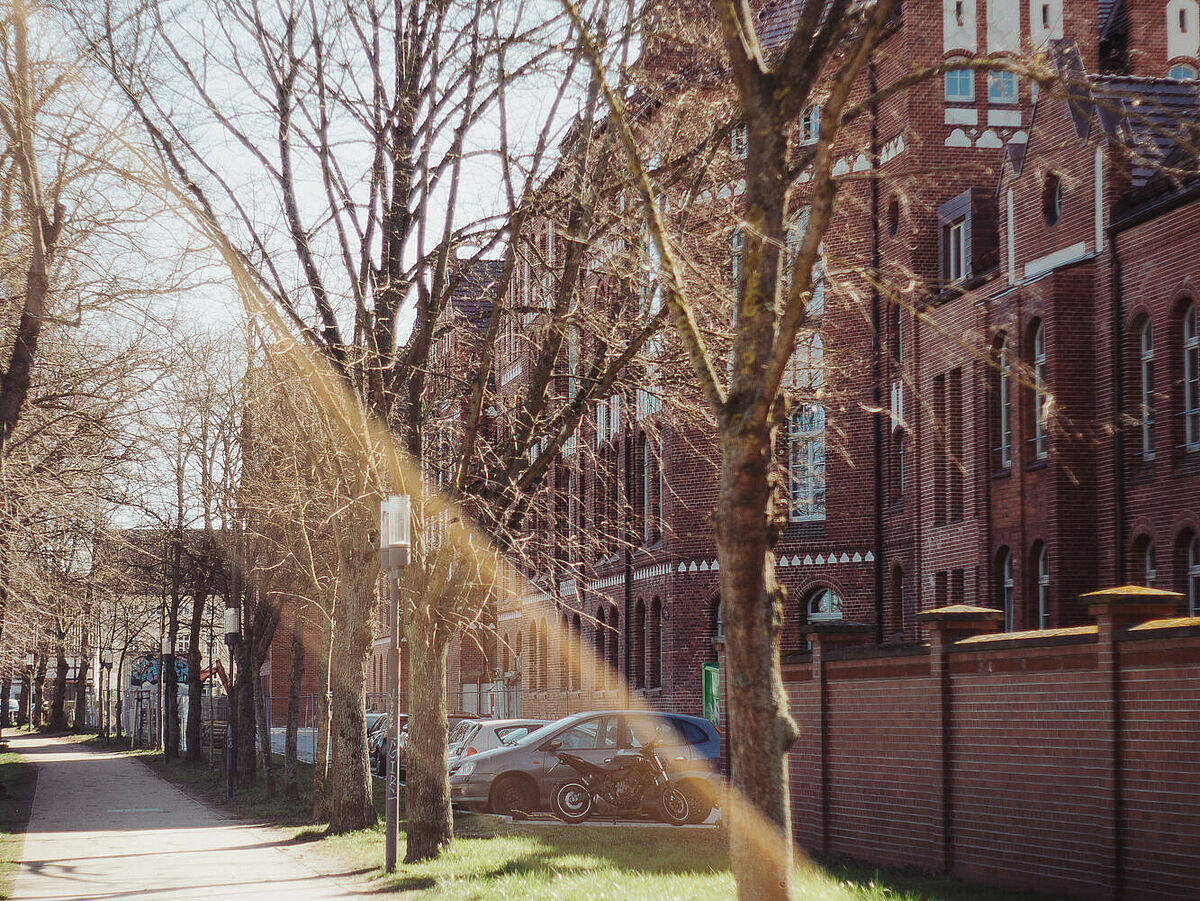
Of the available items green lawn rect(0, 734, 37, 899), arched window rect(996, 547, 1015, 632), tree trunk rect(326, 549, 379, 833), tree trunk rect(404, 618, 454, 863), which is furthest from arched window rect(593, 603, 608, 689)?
tree trunk rect(404, 618, 454, 863)

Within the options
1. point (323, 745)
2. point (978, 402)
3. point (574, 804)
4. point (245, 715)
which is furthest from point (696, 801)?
point (245, 715)

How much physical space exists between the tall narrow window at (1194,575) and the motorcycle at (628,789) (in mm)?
8000

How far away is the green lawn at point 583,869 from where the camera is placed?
1126cm

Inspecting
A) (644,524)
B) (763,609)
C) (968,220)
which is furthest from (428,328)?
(644,524)

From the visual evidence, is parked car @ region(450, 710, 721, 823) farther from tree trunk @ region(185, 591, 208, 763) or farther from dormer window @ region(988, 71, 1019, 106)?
tree trunk @ region(185, 591, 208, 763)

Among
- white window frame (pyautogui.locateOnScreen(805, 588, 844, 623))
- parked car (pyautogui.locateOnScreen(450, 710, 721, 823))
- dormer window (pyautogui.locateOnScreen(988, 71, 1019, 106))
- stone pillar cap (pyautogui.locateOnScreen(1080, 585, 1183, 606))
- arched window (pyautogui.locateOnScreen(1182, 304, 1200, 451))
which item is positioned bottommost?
parked car (pyautogui.locateOnScreen(450, 710, 721, 823))

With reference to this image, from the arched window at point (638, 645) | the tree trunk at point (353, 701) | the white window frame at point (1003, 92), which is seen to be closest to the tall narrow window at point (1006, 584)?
the white window frame at point (1003, 92)

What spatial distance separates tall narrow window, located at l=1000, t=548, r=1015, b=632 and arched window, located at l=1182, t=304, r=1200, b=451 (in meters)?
5.14

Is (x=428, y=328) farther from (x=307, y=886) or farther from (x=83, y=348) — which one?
(x=83, y=348)

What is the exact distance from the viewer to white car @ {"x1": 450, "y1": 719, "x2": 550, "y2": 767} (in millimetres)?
22500

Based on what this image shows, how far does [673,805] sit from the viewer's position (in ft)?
65.2

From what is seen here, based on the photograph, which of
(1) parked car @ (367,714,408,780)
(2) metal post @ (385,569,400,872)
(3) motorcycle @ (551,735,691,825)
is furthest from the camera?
(1) parked car @ (367,714,408,780)

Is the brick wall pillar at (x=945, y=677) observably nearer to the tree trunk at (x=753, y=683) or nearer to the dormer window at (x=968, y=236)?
the tree trunk at (x=753, y=683)

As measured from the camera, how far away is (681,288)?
7.88 m
